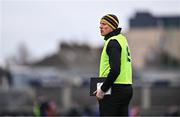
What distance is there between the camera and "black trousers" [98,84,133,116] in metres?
9.45

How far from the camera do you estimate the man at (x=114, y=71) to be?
941 centimetres

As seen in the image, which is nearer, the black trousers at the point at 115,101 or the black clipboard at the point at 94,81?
the black trousers at the point at 115,101

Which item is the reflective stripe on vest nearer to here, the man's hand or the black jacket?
the black jacket

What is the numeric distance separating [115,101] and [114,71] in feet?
1.18

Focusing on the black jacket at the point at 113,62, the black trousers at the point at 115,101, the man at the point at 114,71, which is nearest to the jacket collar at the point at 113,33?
the man at the point at 114,71

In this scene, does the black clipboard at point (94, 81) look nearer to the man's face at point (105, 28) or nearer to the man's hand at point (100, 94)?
the man's hand at point (100, 94)

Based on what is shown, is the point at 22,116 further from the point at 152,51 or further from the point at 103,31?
the point at 152,51

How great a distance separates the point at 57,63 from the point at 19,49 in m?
20.9

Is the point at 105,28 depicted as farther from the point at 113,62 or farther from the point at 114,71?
the point at 114,71

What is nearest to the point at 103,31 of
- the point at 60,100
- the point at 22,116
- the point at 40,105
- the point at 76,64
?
the point at 40,105

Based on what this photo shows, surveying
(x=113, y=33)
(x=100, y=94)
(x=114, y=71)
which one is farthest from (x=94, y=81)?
(x=113, y=33)

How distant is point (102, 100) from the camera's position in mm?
9492

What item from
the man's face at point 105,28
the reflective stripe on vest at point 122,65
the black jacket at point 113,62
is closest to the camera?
the black jacket at point 113,62

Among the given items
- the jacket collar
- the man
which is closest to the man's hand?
the man
